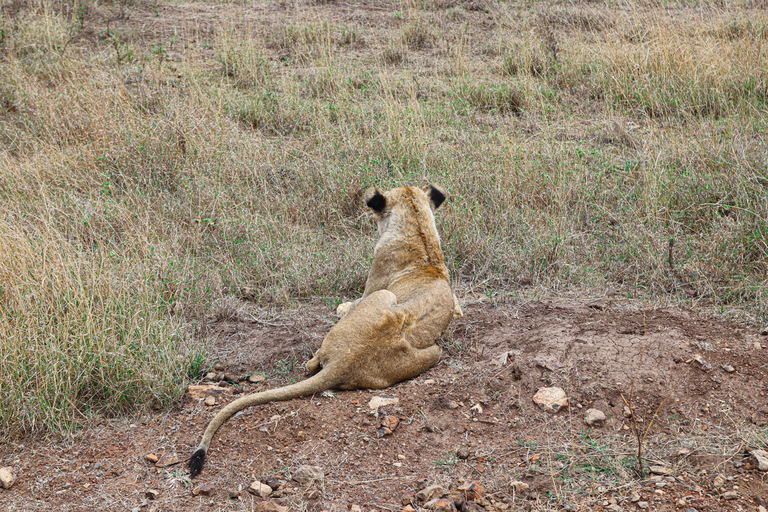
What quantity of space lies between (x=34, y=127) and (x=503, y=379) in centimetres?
664

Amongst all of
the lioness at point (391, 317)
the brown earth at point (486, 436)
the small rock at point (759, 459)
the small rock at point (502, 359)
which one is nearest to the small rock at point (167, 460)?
the brown earth at point (486, 436)

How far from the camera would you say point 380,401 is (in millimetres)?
3852

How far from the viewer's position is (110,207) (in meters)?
6.07

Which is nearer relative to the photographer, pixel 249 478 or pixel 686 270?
pixel 249 478

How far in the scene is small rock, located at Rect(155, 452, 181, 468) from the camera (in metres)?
3.41

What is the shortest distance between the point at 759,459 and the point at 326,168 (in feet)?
16.2

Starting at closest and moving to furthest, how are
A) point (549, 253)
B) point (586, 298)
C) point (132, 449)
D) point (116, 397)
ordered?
point (132, 449) → point (116, 397) → point (586, 298) → point (549, 253)

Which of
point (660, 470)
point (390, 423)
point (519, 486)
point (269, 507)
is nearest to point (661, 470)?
point (660, 470)

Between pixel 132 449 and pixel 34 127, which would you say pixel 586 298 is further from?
pixel 34 127

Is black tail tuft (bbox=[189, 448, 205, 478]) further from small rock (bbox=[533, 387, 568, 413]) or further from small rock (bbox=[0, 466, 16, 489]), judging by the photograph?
small rock (bbox=[533, 387, 568, 413])

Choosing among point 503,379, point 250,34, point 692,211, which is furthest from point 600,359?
point 250,34

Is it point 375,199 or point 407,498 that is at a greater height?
point 375,199

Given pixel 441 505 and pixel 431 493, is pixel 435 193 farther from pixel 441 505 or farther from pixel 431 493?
pixel 441 505

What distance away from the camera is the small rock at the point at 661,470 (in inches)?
121
